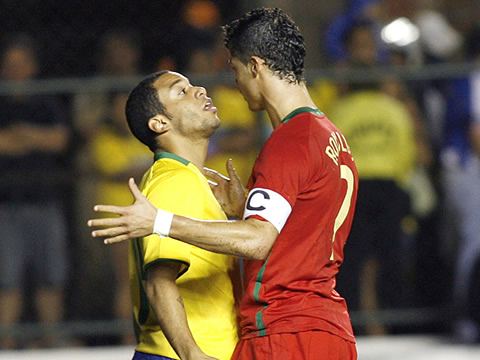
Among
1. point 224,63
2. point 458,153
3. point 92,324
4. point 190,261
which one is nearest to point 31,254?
point 92,324

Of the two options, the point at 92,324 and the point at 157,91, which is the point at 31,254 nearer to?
the point at 92,324

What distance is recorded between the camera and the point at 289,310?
3279 mm

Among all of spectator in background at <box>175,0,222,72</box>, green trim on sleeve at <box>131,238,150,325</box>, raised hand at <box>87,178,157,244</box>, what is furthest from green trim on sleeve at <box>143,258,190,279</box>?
spectator in background at <box>175,0,222,72</box>

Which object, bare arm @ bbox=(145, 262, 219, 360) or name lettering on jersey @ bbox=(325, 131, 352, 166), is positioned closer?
bare arm @ bbox=(145, 262, 219, 360)

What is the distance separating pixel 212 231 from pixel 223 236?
4 cm

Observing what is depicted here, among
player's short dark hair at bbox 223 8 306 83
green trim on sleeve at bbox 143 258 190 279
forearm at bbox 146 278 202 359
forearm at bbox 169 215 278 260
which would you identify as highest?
player's short dark hair at bbox 223 8 306 83

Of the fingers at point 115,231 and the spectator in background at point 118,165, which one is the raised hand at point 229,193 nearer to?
the fingers at point 115,231

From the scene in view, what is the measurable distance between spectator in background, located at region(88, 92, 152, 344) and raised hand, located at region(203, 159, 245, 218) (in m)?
3.18

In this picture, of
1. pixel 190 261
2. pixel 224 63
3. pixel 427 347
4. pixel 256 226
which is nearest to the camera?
pixel 256 226

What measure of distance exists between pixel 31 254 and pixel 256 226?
4.24 metres

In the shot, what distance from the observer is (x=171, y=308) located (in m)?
3.24

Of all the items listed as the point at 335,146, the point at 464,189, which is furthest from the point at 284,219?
the point at 464,189

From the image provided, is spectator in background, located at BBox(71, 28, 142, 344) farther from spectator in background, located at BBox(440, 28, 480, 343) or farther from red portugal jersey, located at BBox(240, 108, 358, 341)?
red portugal jersey, located at BBox(240, 108, 358, 341)

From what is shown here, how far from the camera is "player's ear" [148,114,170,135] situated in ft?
12.0
